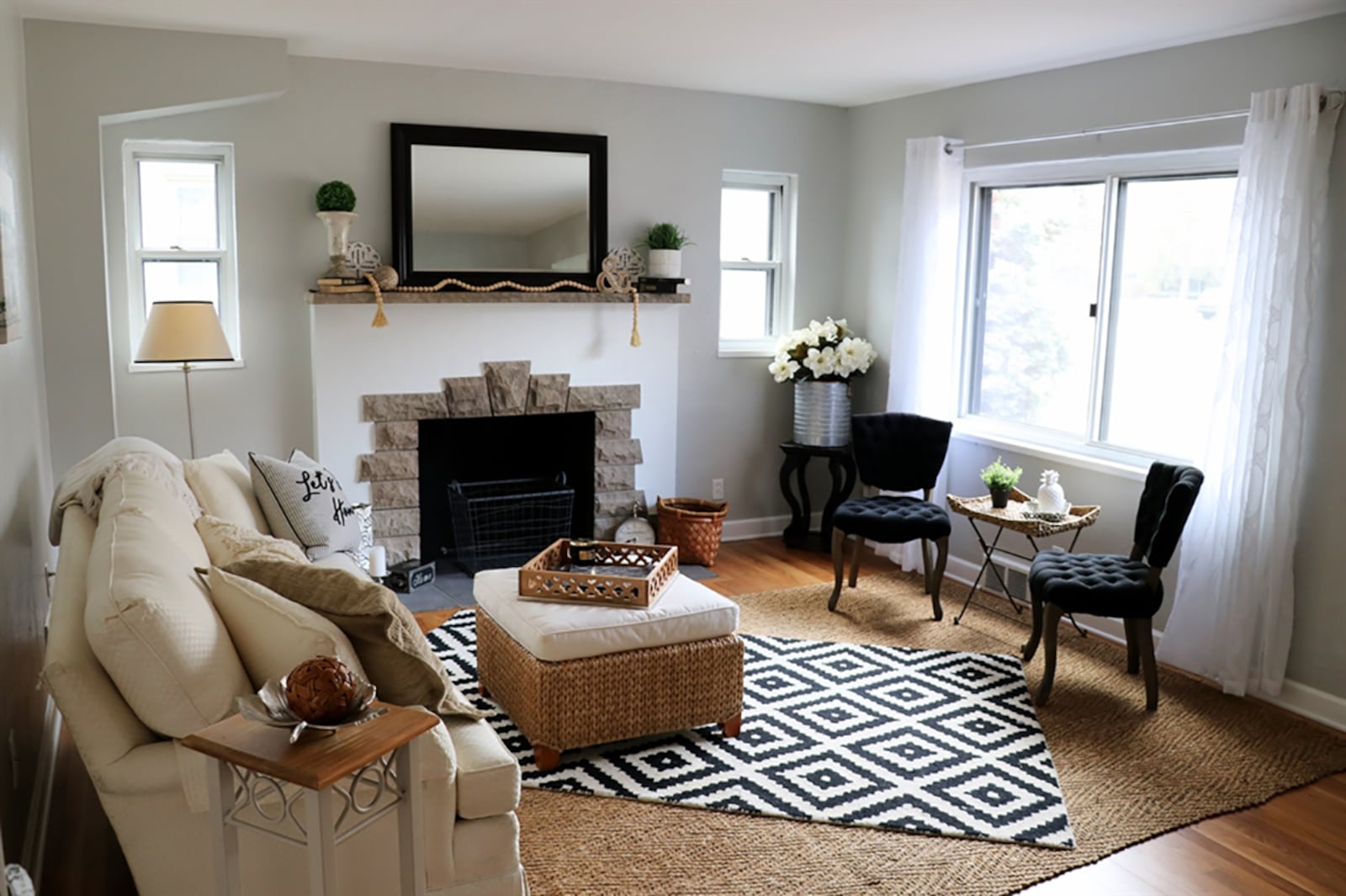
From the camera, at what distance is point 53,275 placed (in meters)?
4.29

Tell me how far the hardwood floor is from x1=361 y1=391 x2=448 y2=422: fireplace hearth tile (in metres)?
2.10

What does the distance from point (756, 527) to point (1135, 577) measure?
268 cm

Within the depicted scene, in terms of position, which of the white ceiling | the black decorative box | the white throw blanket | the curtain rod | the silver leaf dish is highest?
the white ceiling

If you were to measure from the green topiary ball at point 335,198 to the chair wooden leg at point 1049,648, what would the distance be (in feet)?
11.0

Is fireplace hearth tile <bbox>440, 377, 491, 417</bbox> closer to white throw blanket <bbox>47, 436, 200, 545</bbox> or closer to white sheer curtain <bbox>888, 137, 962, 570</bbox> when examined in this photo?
white throw blanket <bbox>47, 436, 200, 545</bbox>

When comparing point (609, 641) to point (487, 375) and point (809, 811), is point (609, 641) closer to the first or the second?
point (809, 811)

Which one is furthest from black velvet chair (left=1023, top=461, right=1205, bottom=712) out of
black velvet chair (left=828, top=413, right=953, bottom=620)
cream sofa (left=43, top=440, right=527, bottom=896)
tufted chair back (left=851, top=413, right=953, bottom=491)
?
cream sofa (left=43, top=440, right=527, bottom=896)

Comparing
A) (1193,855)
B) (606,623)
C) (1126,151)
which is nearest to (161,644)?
(606,623)

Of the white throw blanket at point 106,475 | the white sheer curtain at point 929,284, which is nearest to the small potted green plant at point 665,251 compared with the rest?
the white sheer curtain at point 929,284

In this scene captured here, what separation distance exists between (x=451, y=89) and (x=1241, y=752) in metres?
4.25

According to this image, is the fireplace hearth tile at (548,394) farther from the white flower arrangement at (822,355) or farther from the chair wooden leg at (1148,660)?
the chair wooden leg at (1148,660)

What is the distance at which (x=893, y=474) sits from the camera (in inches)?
205

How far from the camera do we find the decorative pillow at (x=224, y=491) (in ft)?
11.5

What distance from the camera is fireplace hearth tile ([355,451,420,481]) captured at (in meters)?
5.16
